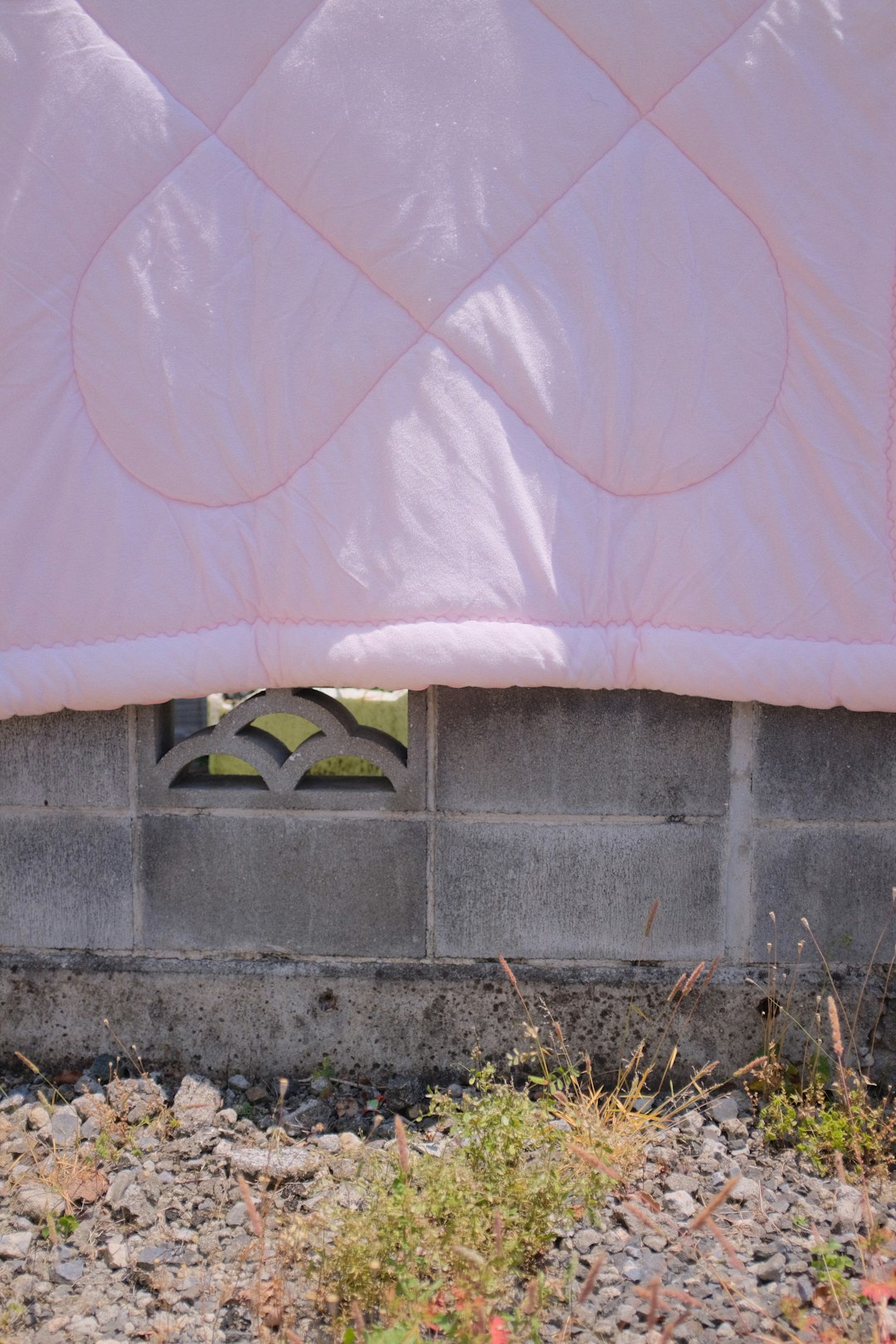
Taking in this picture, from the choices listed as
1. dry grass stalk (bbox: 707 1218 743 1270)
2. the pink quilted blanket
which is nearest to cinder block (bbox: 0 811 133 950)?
the pink quilted blanket

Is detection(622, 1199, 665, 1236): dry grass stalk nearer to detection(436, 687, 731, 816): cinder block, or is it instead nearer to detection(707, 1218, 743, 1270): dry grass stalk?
detection(707, 1218, 743, 1270): dry grass stalk

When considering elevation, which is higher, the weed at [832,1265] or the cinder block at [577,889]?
the cinder block at [577,889]

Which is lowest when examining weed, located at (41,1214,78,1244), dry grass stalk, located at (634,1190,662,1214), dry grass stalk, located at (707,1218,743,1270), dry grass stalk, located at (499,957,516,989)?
weed, located at (41,1214,78,1244)

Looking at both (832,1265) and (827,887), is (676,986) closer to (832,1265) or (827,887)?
(827,887)

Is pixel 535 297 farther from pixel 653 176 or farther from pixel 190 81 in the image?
pixel 190 81

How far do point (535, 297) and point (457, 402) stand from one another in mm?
293

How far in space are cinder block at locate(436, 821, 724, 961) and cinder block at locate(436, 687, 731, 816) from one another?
63mm

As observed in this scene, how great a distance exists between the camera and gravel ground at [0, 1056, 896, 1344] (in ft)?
6.03

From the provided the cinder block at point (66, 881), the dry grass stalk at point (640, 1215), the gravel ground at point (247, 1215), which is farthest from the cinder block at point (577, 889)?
the cinder block at point (66, 881)

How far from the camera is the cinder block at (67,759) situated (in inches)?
98.9

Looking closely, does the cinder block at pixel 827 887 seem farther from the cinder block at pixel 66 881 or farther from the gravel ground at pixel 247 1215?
the cinder block at pixel 66 881

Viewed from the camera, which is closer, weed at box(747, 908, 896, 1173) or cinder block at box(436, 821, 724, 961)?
weed at box(747, 908, 896, 1173)

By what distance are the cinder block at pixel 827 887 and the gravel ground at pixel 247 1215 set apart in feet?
1.46

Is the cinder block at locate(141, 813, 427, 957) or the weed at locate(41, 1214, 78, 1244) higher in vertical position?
the cinder block at locate(141, 813, 427, 957)
